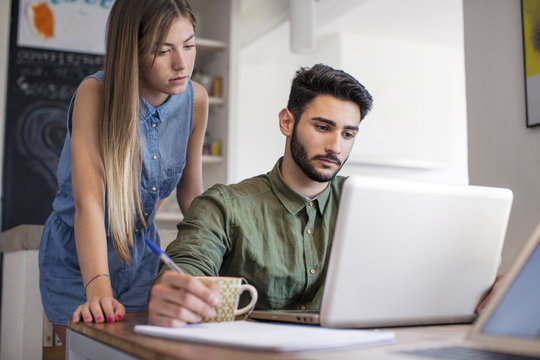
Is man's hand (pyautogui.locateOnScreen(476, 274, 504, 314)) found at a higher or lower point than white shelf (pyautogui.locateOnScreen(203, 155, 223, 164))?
lower

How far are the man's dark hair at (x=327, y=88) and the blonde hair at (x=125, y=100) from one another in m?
0.37

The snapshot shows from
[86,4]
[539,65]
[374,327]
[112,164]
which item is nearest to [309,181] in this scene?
[112,164]

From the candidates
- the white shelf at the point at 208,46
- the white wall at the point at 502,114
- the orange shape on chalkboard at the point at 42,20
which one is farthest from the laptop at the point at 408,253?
the white shelf at the point at 208,46

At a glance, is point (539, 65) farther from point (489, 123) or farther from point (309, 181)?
point (309, 181)

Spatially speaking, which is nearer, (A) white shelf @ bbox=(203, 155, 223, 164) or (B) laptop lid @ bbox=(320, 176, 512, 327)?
(B) laptop lid @ bbox=(320, 176, 512, 327)

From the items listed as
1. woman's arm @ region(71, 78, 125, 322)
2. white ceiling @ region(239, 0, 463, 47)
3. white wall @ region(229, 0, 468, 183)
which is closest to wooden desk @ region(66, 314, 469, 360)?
woman's arm @ region(71, 78, 125, 322)

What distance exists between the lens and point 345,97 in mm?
1504

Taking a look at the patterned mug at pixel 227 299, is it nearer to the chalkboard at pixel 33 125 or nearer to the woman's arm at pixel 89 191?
the woman's arm at pixel 89 191

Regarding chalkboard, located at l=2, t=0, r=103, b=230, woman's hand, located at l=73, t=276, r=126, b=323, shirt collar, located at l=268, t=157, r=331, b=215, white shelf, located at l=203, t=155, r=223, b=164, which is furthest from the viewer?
white shelf, located at l=203, t=155, r=223, b=164

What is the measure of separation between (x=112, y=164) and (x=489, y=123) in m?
1.37

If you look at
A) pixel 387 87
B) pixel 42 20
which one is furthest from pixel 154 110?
pixel 387 87

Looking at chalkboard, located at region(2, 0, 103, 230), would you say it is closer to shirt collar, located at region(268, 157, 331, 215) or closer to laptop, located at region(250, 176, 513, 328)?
shirt collar, located at region(268, 157, 331, 215)

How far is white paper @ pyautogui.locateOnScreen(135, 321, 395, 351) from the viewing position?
1.92 ft

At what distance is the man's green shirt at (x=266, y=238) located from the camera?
49.1 inches
